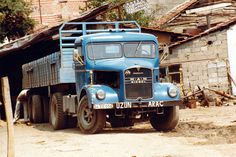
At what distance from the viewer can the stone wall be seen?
25.3m

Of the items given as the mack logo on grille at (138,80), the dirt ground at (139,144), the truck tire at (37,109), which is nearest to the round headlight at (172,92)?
the mack logo on grille at (138,80)

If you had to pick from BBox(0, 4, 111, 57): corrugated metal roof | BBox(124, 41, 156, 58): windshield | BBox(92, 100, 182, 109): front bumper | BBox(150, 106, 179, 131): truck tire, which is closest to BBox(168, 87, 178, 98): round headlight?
BBox(92, 100, 182, 109): front bumper

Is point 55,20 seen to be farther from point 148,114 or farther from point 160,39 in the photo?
point 148,114

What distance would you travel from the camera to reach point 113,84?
13.0 metres

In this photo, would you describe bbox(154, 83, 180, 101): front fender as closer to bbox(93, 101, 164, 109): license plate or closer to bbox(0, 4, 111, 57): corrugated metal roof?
bbox(93, 101, 164, 109): license plate

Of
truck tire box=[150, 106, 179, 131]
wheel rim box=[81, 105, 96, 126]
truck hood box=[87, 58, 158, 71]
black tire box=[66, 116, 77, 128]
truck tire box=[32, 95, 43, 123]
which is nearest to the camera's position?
wheel rim box=[81, 105, 96, 126]

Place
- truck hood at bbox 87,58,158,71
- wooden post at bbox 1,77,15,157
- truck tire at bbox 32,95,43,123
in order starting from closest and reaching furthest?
1. wooden post at bbox 1,77,15,157
2. truck hood at bbox 87,58,158,71
3. truck tire at bbox 32,95,43,123

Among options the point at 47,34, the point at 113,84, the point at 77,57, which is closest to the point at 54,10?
the point at 47,34

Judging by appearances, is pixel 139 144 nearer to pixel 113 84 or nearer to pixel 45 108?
pixel 113 84

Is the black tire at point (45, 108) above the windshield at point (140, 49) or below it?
below

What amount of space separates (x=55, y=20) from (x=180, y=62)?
594 inches

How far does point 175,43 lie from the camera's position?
86.1 ft

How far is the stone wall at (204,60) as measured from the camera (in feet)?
82.9

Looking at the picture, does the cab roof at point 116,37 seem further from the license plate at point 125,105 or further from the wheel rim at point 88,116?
the license plate at point 125,105
